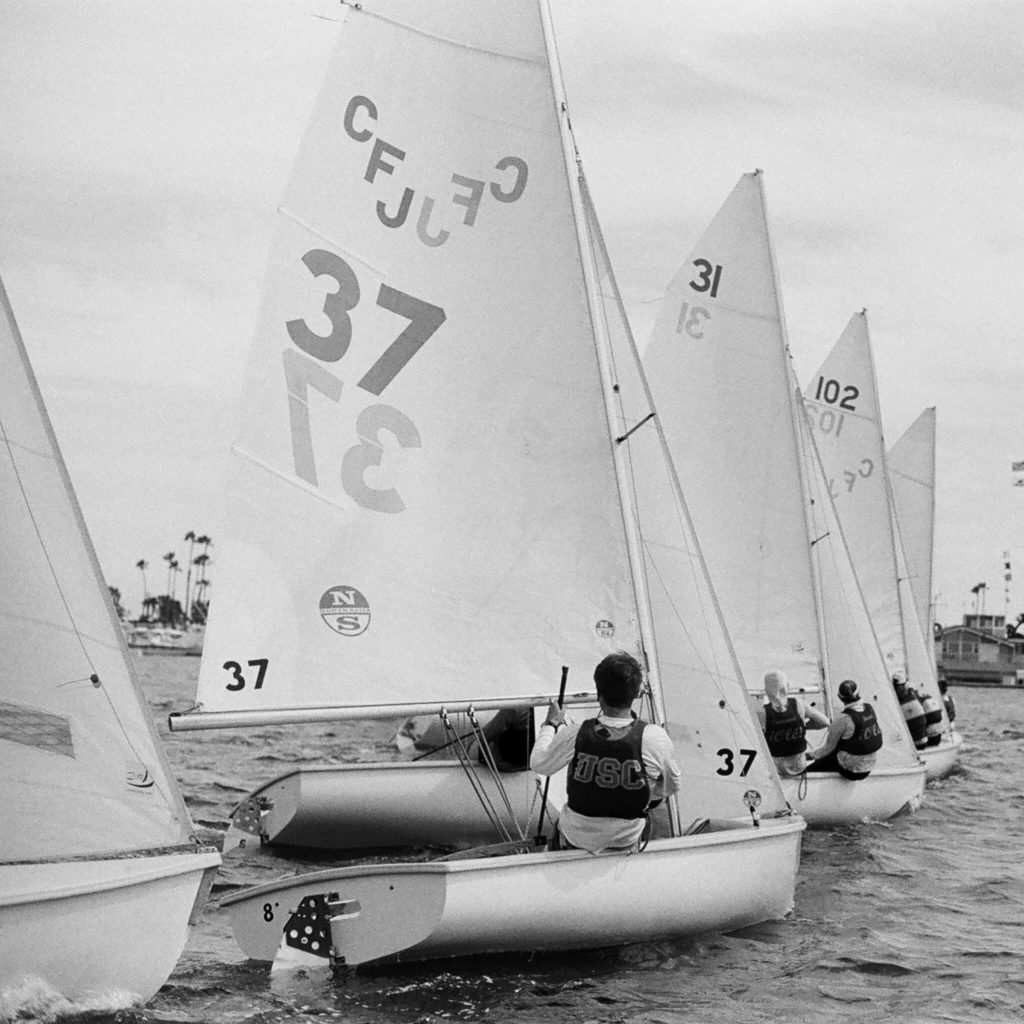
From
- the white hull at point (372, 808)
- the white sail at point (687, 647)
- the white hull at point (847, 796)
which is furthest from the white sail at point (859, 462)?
the white sail at point (687, 647)

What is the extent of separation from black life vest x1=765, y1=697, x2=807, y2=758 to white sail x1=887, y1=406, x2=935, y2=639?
47.3ft

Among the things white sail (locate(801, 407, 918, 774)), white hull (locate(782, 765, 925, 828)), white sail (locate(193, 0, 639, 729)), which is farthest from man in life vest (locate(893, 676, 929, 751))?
white sail (locate(193, 0, 639, 729))

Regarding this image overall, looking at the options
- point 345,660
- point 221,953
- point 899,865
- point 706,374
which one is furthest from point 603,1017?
point 706,374

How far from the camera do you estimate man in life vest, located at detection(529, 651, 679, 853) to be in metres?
8.00

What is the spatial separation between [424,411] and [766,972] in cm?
374

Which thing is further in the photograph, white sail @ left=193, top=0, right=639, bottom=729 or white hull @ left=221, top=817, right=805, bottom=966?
white sail @ left=193, top=0, right=639, bottom=729

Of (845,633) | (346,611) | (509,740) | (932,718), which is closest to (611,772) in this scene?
(346,611)

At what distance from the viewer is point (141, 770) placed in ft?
22.9

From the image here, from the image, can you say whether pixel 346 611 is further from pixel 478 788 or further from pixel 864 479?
pixel 864 479

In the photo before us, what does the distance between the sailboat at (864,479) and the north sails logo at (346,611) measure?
13.9 m

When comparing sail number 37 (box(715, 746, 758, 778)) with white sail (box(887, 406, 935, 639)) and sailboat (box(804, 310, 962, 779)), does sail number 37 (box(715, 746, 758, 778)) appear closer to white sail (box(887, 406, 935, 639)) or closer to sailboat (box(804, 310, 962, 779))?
sailboat (box(804, 310, 962, 779))

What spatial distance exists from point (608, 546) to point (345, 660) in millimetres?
1668

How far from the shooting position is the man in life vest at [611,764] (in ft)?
26.2

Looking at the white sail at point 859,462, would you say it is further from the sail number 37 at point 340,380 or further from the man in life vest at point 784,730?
the sail number 37 at point 340,380
